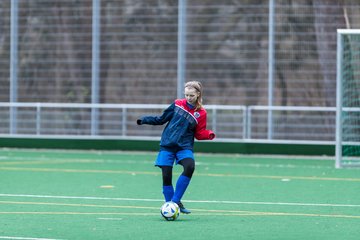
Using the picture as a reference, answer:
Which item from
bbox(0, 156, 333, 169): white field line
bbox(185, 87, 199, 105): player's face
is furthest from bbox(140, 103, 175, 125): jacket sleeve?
bbox(0, 156, 333, 169): white field line

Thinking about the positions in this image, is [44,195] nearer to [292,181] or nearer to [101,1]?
[292,181]

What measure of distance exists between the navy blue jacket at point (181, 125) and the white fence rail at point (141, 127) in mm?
10870

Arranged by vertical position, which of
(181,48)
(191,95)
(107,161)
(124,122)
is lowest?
(107,161)

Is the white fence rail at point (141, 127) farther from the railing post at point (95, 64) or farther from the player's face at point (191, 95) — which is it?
the player's face at point (191, 95)

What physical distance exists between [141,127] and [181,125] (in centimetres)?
1230

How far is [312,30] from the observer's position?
75.2 feet

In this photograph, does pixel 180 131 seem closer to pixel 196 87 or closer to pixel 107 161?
pixel 196 87

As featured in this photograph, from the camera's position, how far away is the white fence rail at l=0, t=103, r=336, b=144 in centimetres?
2291

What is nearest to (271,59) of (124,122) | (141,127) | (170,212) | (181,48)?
(181,48)

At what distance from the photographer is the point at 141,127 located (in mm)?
24281

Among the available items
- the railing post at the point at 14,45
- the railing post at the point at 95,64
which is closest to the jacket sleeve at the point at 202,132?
the railing post at the point at 95,64

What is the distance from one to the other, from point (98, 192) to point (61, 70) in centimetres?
1063

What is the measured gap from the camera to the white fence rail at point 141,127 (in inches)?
902

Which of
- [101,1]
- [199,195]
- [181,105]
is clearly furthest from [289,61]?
[181,105]
